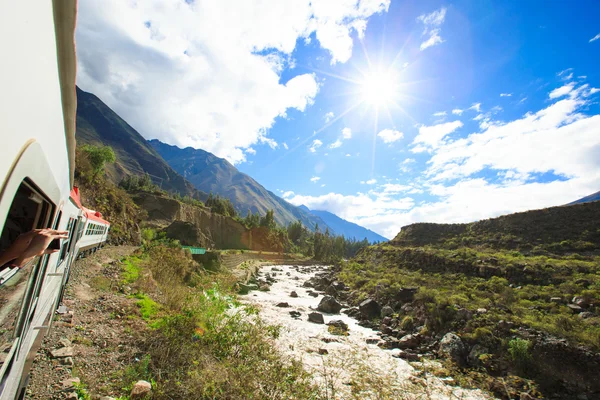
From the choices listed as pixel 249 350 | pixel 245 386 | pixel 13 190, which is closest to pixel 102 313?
pixel 249 350

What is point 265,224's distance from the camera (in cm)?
8088

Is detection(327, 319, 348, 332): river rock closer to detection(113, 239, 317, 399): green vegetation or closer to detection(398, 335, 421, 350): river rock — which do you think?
detection(398, 335, 421, 350): river rock

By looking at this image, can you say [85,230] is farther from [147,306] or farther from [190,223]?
[190,223]

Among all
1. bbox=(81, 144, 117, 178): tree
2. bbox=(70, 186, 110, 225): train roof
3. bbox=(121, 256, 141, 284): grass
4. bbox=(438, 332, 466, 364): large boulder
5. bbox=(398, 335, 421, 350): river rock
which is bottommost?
bbox=(398, 335, 421, 350): river rock

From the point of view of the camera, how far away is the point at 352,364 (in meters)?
8.79

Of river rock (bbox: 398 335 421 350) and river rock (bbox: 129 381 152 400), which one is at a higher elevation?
river rock (bbox: 129 381 152 400)

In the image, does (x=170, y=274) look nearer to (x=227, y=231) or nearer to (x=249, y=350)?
(x=249, y=350)

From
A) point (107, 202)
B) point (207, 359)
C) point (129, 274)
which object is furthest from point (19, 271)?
point (107, 202)

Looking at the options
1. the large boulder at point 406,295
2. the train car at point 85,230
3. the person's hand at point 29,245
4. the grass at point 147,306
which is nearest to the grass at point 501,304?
the large boulder at point 406,295

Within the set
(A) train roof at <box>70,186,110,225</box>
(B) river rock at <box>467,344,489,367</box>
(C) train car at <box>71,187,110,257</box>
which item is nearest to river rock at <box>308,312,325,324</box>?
(B) river rock at <box>467,344,489,367</box>

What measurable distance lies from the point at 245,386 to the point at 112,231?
24452 mm

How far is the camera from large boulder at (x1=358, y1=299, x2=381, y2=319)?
17.0 metres

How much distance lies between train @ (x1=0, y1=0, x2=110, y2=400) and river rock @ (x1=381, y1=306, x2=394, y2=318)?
55.6 feet

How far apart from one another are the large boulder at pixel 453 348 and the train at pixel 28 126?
12.9 metres
